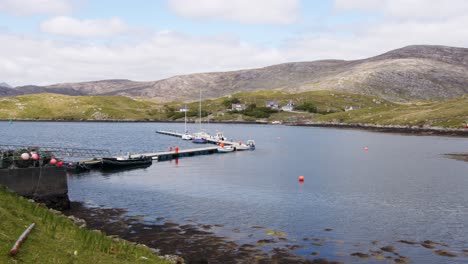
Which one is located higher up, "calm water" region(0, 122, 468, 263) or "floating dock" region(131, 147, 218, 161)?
"floating dock" region(131, 147, 218, 161)

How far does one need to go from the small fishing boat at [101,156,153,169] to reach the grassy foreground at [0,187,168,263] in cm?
5323

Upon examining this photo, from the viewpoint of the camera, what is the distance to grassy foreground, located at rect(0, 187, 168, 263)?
22.9 metres

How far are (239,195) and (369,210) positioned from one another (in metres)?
17.5

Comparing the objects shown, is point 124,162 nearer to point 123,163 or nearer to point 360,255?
point 123,163

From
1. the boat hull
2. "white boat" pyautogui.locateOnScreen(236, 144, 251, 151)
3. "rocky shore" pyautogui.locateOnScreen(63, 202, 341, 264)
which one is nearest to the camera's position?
"rocky shore" pyautogui.locateOnScreen(63, 202, 341, 264)

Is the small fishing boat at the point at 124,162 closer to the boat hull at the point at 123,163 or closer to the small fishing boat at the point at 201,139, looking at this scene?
the boat hull at the point at 123,163

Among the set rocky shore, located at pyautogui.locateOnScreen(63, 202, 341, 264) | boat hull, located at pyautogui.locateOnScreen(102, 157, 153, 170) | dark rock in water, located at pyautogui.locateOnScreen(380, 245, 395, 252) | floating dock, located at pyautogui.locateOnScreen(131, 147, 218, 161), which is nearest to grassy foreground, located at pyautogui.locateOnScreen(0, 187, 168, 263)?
rocky shore, located at pyautogui.locateOnScreen(63, 202, 341, 264)

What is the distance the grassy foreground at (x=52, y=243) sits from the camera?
75.2 ft

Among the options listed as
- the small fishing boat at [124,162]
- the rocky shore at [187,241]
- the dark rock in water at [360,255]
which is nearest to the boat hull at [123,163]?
the small fishing boat at [124,162]

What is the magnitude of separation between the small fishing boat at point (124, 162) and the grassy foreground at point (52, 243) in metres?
53.2

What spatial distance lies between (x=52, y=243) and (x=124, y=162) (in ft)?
213

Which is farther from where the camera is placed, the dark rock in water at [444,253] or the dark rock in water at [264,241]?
the dark rock in water at [264,241]

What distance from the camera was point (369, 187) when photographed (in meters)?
72.4

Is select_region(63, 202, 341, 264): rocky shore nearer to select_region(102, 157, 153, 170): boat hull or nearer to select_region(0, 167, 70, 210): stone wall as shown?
select_region(0, 167, 70, 210): stone wall
